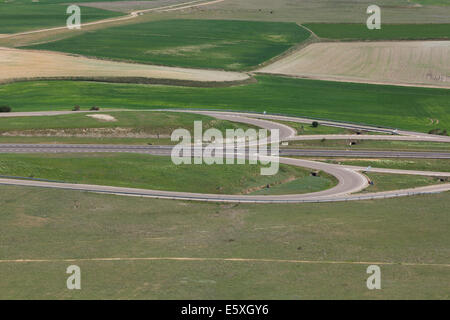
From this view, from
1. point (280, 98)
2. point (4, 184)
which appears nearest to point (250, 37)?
point (280, 98)

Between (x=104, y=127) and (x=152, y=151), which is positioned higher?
(x=104, y=127)

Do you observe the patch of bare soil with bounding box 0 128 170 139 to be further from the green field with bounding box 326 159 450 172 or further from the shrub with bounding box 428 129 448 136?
the shrub with bounding box 428 129 448 136

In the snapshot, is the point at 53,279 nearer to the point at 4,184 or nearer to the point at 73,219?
the point at 73,219

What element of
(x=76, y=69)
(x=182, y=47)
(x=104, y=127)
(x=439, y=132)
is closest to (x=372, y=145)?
(x=439, y=132)

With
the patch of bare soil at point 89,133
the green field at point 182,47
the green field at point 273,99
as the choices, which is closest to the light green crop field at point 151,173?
the patch of bare soil at point 89,133

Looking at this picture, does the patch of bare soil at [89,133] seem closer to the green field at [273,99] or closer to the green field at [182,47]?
the green field at [273,99]

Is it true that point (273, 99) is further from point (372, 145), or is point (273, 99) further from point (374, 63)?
point (374, 63)
